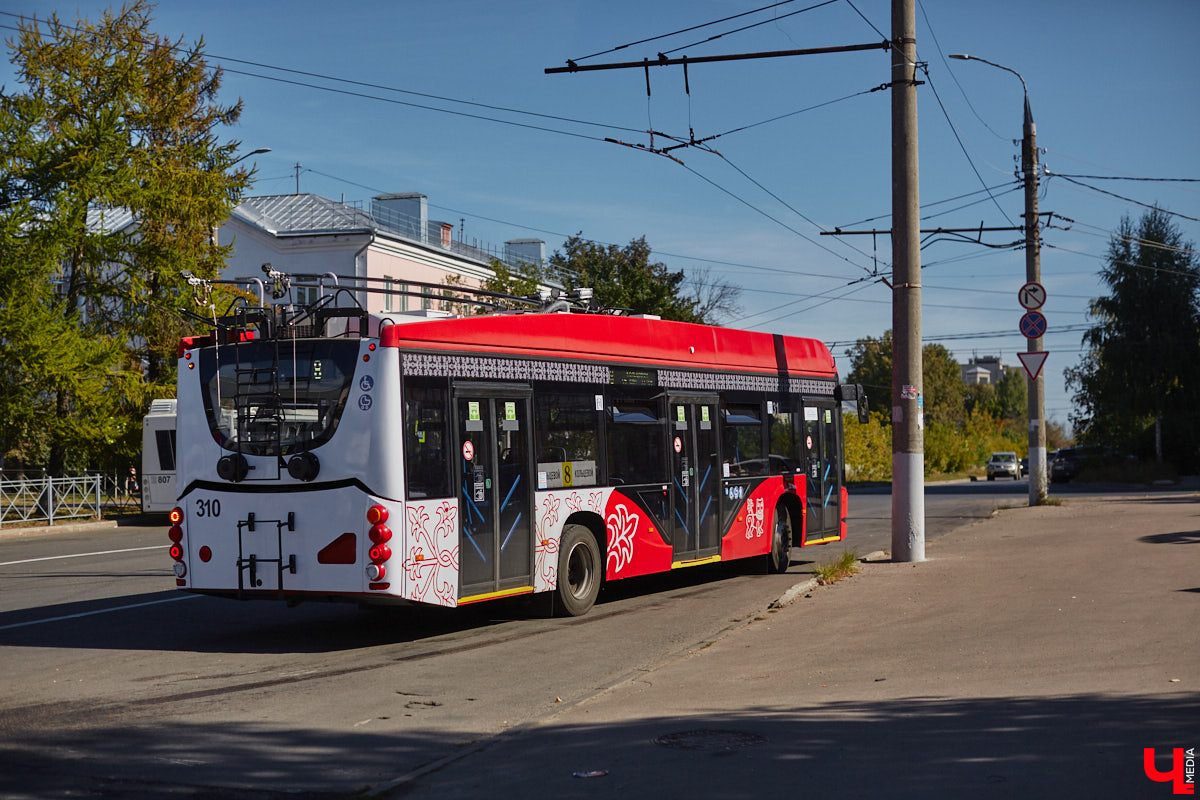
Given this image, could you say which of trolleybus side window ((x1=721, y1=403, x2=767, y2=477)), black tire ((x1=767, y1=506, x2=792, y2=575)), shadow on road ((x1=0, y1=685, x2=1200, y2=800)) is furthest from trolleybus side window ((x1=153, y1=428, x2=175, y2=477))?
shadow on road ((x1=0, y1=685, x2=1200, y2=800))

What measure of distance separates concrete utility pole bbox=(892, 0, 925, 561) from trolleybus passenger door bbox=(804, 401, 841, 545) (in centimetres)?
165

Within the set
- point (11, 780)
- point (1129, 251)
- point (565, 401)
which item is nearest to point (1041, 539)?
point (565, 401)

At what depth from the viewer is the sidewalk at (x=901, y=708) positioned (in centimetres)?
624

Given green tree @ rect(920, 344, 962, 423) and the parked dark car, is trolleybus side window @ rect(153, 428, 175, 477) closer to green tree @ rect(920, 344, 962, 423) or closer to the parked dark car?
the parked dark car

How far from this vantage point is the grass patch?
1512cm

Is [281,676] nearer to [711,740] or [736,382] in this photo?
[711,740]

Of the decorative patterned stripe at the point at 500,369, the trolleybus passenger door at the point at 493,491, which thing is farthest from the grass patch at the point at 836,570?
the trolleybus passenger door at the point at 493,491

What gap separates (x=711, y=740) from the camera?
23.6ft

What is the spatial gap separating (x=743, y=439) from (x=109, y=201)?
23143 millimetres

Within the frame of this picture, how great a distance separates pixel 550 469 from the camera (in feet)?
42.8

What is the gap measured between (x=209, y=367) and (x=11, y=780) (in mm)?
5753

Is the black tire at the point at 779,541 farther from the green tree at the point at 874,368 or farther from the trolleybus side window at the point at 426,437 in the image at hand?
the green tree at the point at 874,368

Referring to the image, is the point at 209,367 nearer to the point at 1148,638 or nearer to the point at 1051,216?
the point at 1148,638

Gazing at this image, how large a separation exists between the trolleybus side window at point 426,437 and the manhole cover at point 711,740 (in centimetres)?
444
